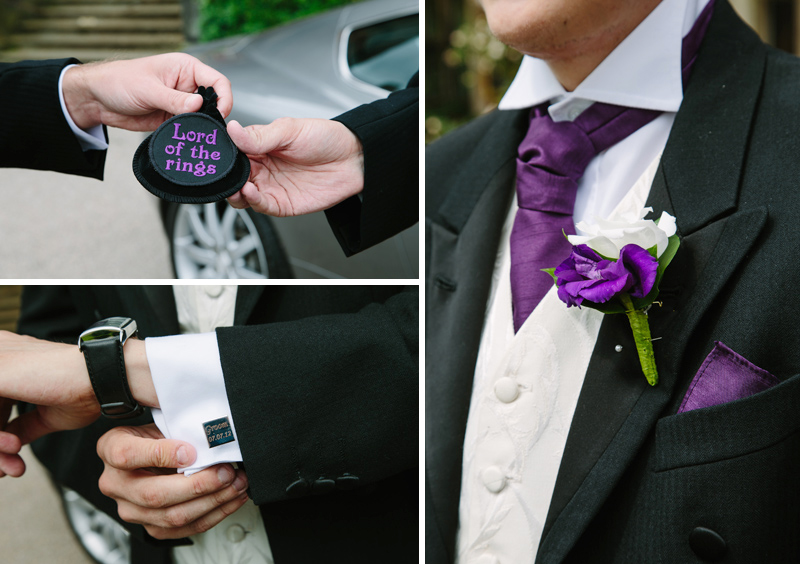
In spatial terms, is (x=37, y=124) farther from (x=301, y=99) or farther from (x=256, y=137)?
(x=301, y=99)

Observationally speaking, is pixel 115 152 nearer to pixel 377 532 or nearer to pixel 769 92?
pixel 377 532

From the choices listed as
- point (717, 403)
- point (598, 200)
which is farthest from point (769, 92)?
point (717, 403)

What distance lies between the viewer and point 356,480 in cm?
111

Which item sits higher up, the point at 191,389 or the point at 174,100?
the point at 174,100

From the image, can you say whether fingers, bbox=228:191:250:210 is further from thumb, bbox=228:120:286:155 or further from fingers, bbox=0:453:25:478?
fingers, bbox=0:453:25:478

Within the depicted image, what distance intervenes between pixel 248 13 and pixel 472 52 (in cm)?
482

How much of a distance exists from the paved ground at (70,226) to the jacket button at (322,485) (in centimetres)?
57

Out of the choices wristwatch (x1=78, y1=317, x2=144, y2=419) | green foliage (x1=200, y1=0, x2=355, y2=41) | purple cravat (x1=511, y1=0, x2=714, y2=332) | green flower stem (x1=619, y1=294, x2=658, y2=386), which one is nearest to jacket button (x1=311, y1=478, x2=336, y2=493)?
wristwatch (x1=78, y1=317, x2=144, y2=419)

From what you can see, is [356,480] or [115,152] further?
[115,152]

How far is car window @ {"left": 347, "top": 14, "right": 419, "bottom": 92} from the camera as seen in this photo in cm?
175

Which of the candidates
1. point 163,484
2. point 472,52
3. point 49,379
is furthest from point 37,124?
point 472,52

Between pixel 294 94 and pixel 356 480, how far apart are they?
1007mm

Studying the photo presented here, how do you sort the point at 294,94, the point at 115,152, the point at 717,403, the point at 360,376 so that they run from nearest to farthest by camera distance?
the point at 717,403 < the point at 360,376 < the point at 115,152 < the point at 294,94

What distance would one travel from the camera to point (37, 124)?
1.21m
